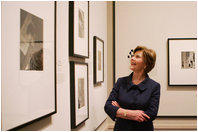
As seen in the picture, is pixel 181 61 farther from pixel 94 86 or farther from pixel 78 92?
pixel 78 92

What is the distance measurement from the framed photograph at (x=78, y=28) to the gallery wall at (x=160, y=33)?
161 centimetres

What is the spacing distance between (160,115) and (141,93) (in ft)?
6.48

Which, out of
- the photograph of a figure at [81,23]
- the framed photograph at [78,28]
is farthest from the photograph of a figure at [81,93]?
the photograph of a figure at [81,23]

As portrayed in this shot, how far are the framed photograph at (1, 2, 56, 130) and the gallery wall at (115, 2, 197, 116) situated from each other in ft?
7.95

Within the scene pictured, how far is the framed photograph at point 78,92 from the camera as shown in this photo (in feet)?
6.12

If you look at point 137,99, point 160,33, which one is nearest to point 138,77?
point 137,99

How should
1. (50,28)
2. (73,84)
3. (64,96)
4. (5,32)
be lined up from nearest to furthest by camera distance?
(5,32)
(50,28)
(64,96)
(73,84)

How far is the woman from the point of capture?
75.1 inches

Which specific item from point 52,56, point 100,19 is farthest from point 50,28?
point 100,19

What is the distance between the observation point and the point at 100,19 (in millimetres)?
3180

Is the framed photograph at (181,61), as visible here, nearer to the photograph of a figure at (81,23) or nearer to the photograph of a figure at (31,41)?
the photograph of a figure at (81,23)

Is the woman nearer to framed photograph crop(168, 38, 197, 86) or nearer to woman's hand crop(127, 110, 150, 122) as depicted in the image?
woman's hand crop(127, 110, 150, 122)

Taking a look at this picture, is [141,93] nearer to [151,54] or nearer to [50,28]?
[151,54]

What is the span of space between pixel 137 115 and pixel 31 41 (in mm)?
1105
